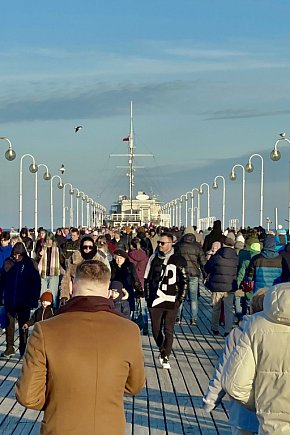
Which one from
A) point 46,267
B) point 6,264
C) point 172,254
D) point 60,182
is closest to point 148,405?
point 172,254

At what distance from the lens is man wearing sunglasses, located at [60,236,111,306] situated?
13.3m

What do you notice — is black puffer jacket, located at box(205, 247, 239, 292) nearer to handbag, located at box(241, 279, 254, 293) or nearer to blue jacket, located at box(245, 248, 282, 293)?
handbag, located at box(241, 279, 254, 293)

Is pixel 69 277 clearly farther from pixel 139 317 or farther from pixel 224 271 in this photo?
pixel 224 271

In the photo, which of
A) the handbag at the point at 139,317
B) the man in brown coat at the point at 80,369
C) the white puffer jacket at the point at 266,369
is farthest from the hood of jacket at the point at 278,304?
the handbag at the point at 139,317

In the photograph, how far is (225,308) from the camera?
59.1ft

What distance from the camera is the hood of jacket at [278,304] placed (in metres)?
5.57

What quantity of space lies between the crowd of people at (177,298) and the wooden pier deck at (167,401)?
46 cm

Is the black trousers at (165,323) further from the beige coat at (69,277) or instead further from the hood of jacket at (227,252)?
the hood of jacket at (227,252)

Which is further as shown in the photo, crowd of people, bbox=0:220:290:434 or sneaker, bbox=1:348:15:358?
sneaker, bbox=1:348:15:358

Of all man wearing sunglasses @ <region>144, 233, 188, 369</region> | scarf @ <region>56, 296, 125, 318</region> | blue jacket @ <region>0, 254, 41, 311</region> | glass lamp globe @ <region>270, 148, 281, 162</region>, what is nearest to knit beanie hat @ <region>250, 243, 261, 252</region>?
man wearing sunglasses @ <region>144, 233, 188, 369</region>

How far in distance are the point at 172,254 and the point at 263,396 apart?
27.5ft

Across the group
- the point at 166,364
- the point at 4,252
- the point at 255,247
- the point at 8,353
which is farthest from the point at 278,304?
the point at 4,252

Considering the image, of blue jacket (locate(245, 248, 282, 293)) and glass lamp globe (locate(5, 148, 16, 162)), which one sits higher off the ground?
glass lamp globe (locate(5, 148, 16, 162))

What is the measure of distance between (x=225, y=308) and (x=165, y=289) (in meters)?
4.39
